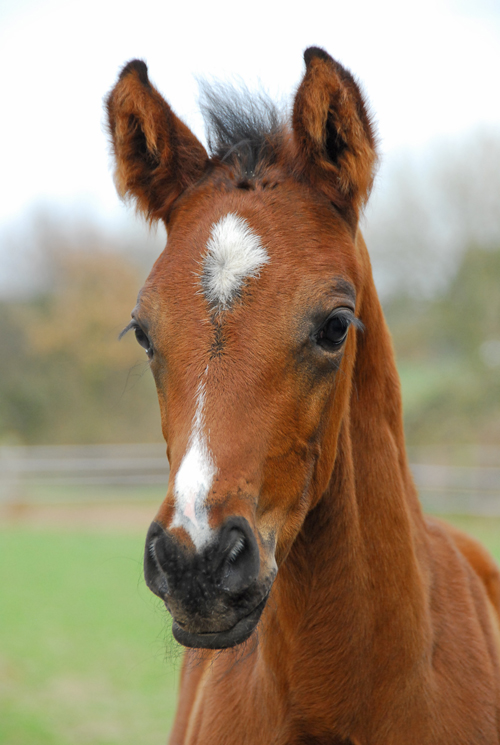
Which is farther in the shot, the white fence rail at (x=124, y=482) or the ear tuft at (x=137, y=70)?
the white fence rail at (x=124, y=482)

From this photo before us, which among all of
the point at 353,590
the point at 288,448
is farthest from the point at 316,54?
the point at 353,590

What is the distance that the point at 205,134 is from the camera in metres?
2.24

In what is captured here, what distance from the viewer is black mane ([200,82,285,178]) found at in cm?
208

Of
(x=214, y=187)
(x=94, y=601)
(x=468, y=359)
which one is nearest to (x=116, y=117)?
(x=214, y=187)

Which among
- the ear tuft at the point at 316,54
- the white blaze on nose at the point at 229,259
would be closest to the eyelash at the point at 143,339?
the white blaze on nose at the point at 229,259

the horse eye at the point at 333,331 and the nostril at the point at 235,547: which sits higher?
the horse eye at the point at 333,331

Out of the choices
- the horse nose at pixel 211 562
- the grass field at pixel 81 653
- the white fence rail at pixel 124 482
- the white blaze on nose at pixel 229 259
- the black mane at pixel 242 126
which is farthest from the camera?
the white fence rail at pixel 124 482

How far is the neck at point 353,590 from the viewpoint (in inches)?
76.4

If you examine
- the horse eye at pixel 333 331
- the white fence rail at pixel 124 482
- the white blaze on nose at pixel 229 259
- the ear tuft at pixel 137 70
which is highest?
the white fence rail at pixel 124 482

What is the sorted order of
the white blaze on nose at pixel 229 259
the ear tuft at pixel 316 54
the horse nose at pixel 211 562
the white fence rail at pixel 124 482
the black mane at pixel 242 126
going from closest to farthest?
the horse nose at pixel 211 562, the white blaze on nose at pixel 229 259, the ear tuft at pixel 316 54, the black mane at pixel 242 126, the white fence rail at pixel 124 482

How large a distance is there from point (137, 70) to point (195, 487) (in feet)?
4.87

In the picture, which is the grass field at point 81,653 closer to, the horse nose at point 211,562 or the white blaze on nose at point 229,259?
the horse nose at point 211,562

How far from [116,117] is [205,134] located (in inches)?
12.3

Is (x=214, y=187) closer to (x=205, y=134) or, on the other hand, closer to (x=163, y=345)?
(x=205, y=134)
